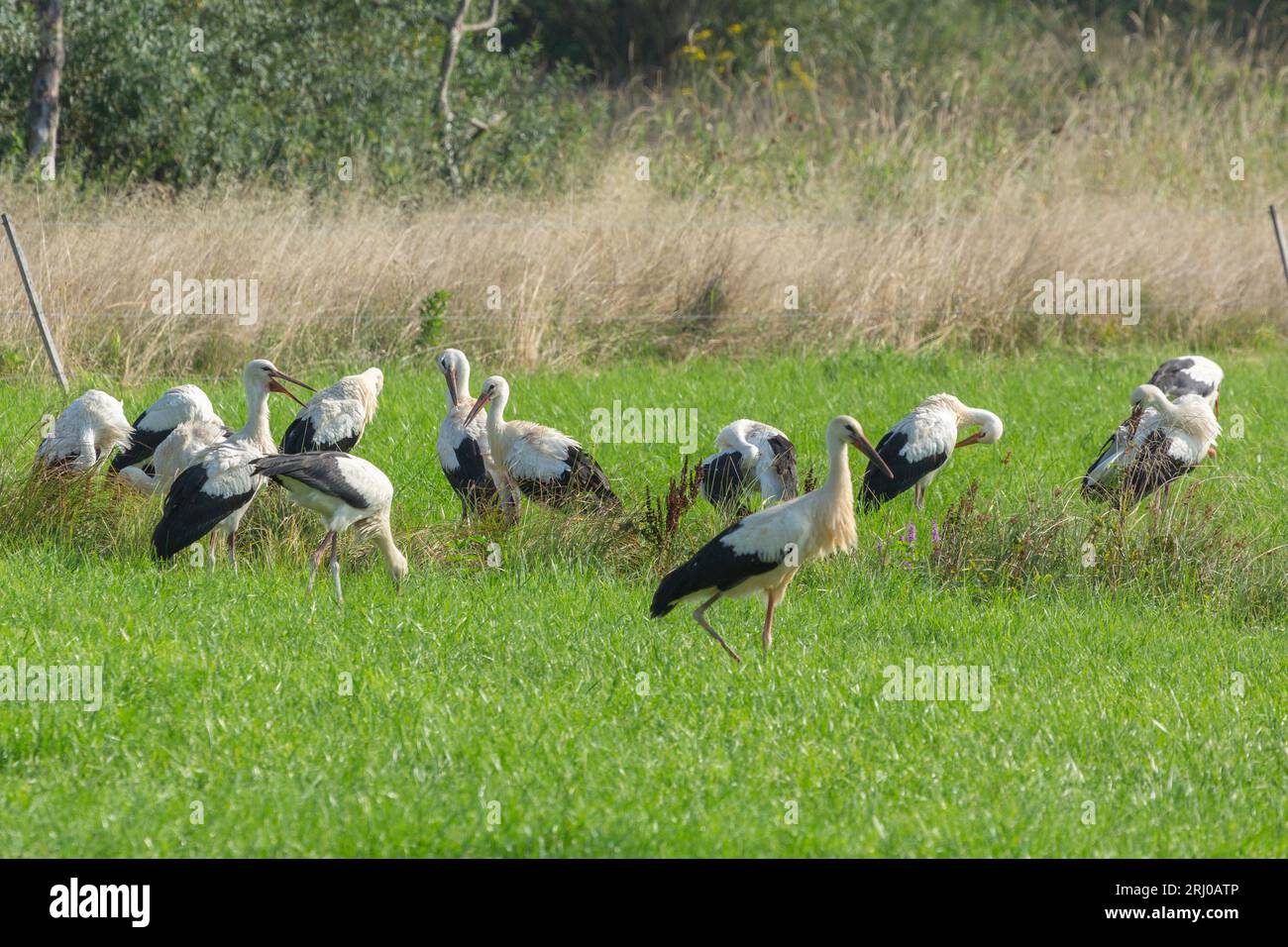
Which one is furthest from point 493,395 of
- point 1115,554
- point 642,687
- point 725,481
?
point 642,687

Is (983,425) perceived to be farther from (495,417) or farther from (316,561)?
(316,561)

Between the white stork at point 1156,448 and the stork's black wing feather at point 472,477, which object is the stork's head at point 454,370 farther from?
the white stork at point 1156,448

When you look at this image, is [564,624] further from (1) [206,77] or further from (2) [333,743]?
(1) [206,77]

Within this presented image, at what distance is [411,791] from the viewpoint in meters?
5.25

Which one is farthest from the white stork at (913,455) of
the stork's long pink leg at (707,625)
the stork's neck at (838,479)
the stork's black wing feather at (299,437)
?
the stork's black wing feather at (299,437)

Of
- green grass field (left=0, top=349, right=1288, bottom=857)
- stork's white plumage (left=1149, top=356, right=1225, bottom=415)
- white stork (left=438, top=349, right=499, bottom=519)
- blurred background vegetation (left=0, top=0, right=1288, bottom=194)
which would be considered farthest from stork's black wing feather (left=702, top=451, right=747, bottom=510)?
blurred background vegetation (left=0, top=0, right=1288, bottom=194)

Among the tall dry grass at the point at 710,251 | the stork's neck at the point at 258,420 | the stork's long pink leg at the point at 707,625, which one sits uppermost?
the stork's long pink leg at the point at 707,625

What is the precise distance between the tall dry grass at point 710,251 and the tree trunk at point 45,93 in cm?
117

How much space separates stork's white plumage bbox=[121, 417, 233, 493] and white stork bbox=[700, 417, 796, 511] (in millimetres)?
2936

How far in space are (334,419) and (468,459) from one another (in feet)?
3.11

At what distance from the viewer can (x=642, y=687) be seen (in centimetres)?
659

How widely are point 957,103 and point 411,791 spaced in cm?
2022

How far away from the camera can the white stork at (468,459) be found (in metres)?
9.74

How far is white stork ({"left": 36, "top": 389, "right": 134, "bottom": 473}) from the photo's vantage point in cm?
960
